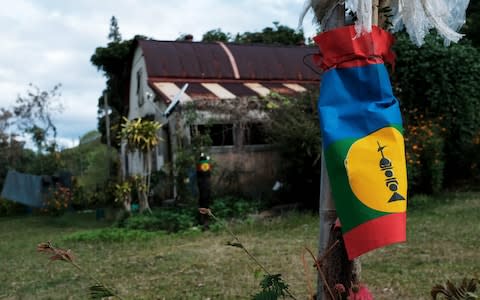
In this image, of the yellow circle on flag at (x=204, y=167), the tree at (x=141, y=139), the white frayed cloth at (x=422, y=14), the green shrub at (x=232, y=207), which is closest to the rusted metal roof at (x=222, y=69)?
the tree at (x=141, y=139)

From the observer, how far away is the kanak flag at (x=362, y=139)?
Answer: 1512 mm

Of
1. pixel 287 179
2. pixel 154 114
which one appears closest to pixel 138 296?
pixel 287 179

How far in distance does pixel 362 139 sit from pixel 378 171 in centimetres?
11

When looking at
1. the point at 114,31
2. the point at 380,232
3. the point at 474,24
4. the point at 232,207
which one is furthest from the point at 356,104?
the point at 114,31

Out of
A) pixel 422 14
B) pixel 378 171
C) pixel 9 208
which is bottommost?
pixel 9 208

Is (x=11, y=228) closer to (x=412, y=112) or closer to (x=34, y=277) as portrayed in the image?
(x=34, y=277)

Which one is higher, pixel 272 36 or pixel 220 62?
pixel 272 36

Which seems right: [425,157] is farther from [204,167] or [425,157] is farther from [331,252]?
[331,252]

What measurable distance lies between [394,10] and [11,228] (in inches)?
471

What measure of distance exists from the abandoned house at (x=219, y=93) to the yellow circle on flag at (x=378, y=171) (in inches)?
373

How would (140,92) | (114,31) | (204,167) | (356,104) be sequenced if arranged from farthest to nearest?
(114,31)
(140,92)
(204,167)
(356,104)

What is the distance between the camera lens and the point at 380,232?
1504 mm

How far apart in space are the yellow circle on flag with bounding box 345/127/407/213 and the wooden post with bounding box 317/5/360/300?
0.14 metres

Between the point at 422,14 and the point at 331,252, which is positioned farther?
the point at 422,14
